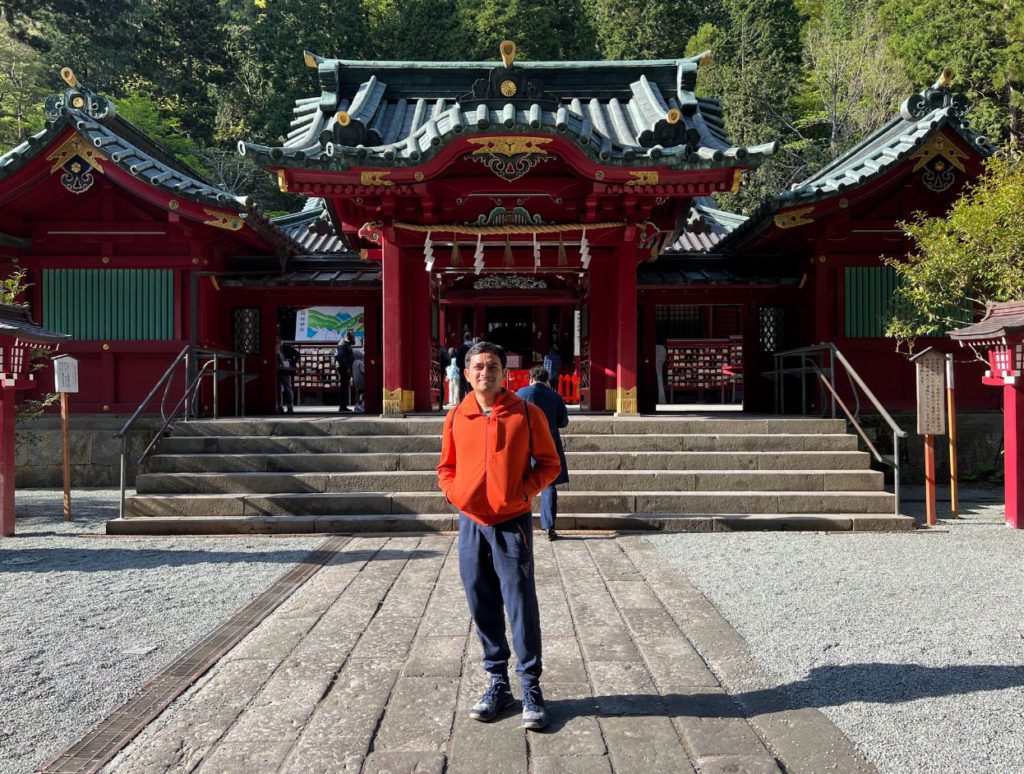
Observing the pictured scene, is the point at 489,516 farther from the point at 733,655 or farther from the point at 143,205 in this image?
the point at 143,205

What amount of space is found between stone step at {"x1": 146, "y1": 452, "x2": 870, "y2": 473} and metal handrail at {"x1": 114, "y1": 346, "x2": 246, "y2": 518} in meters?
0.60

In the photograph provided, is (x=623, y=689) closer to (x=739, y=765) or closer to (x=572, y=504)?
(x=739, y=765)

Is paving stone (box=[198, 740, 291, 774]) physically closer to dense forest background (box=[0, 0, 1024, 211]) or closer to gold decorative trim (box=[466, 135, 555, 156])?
gold decorative trim (box=[466, 135, 555, 156])

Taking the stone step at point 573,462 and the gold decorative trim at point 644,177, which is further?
the gold decorative trim at point 644,177

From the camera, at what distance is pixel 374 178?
977cm

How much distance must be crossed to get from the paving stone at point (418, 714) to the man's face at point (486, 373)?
4.96 feet

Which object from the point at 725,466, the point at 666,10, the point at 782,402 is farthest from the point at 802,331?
the point at 666,10

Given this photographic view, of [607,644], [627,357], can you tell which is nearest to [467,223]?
[627,357]

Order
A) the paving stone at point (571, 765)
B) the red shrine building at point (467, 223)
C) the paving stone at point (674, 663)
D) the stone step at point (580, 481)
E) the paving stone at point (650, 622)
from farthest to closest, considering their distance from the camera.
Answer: the red shrine building at point (467, 223)
the stone step at point (580, 481)
the paving stone at point (650, 622)
the paving stone at point (674, 663)
the paving stone at point (571, 765)

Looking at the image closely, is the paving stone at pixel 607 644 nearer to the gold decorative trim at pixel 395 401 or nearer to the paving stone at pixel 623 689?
the paving stone at pixel 623 689

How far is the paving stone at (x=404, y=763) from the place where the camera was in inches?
116

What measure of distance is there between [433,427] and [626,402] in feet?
9.41

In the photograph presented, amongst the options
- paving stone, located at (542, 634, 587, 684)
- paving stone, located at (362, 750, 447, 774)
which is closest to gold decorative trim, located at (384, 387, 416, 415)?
paving stone, located at (542, 634, 587, 684)

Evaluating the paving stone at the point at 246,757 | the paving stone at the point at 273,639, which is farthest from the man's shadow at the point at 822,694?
the paving stone at the point at 273,639
